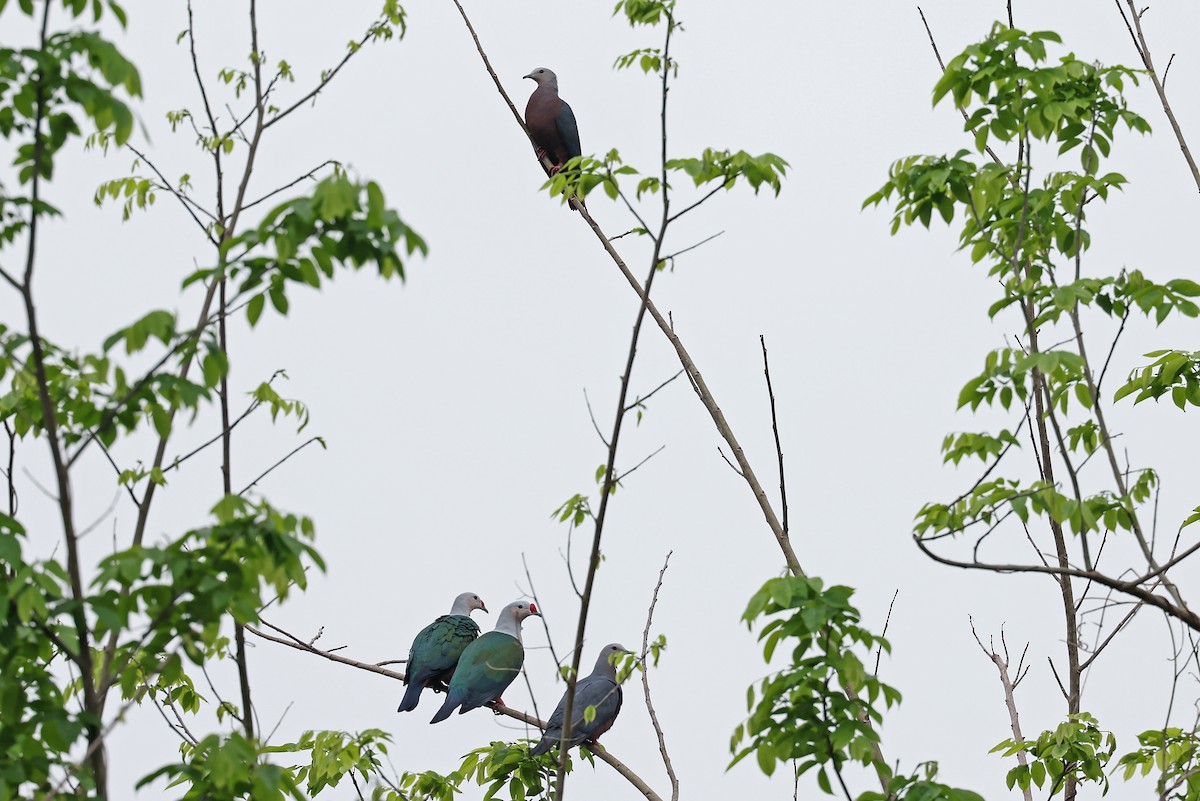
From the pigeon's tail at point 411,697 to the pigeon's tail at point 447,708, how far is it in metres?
0.31

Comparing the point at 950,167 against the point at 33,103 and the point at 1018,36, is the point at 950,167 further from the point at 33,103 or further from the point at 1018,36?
the point at 33,103

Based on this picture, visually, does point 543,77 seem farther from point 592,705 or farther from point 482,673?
point 592,705

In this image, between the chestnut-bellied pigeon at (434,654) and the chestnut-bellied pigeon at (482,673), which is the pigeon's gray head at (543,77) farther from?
the chestnut-bellied pigeon at (482,673)

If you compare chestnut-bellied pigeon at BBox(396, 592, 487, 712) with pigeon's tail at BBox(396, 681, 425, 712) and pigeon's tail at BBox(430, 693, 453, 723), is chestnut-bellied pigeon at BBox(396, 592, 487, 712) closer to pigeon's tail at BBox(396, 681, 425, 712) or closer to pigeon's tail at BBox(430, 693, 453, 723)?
pigeon's tail at BBox(396, 681, 425, 712)

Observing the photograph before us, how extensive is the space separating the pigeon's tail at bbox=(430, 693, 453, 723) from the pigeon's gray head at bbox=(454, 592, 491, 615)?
1292 millimetres

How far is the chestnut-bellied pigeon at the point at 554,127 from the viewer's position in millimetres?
8109

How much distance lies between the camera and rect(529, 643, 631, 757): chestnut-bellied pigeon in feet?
18.9

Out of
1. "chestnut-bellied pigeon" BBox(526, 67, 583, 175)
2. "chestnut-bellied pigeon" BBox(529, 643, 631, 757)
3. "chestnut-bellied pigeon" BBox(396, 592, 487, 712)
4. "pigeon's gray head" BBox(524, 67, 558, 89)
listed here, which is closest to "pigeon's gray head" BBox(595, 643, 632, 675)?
"chestnut-bellied pigeon" BBox(529, 643, 631, 757)

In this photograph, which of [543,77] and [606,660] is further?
[543,77]

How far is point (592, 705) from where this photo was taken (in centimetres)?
583

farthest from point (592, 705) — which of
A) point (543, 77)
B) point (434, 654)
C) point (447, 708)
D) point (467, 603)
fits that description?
point (543, 77)

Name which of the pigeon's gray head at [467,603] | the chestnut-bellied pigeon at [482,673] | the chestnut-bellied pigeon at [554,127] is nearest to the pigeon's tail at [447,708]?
the chestnut-bellied pigeon at [482,673]

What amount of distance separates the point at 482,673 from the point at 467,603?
4.31 feet

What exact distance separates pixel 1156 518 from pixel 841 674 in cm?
134
